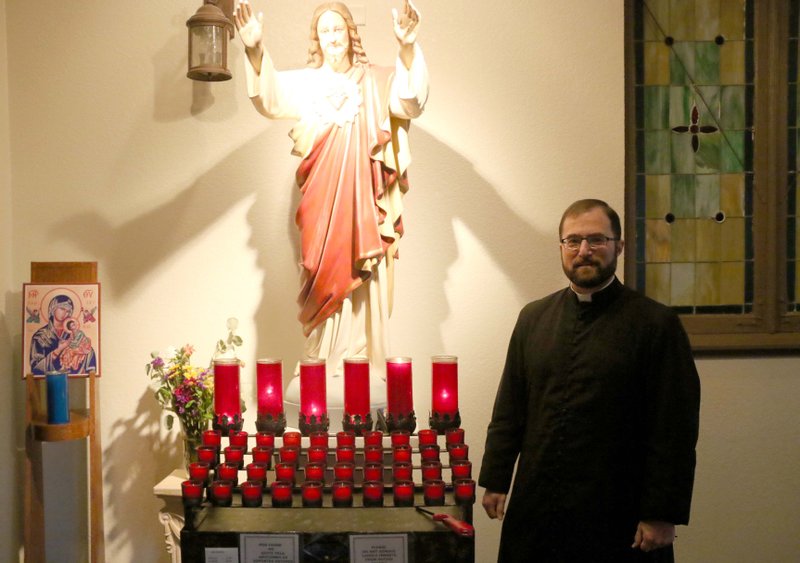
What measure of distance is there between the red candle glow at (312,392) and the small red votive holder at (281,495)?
1.23 ft

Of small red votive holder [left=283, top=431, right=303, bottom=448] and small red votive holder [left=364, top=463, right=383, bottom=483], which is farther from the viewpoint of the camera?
small red votive holder [left=283, top=431, right=303, bottom=448]

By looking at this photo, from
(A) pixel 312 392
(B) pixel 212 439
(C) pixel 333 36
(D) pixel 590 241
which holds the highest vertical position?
(C) pixel 333 36

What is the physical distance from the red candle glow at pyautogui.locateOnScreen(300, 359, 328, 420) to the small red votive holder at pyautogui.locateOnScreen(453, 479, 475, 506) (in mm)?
546

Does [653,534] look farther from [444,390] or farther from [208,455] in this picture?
[208,455]

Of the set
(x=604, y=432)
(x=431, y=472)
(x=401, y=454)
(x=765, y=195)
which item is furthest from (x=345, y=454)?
(x=765, y=195)

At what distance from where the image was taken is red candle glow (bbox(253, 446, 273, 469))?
2.51m

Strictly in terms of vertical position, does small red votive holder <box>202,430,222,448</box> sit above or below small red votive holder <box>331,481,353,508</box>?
above

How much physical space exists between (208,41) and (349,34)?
59cm

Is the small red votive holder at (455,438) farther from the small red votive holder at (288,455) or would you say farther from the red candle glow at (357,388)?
the small red votive holder at (288,455)

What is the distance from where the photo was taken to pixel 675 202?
3.86 metres

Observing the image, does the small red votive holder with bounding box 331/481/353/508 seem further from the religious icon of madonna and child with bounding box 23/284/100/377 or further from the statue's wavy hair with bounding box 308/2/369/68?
the statue's wavy hair with bounding box 308/2/369/68

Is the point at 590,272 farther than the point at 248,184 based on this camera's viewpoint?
No

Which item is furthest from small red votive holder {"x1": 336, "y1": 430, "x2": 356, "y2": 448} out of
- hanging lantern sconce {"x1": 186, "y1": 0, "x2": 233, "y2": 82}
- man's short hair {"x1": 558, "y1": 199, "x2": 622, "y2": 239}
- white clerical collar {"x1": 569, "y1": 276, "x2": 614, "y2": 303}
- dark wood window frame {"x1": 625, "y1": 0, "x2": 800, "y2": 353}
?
dark wood window frame {"x1": 625, "y1": 0, "x2": 800, "y2": 353}

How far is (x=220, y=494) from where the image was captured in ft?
7.76
